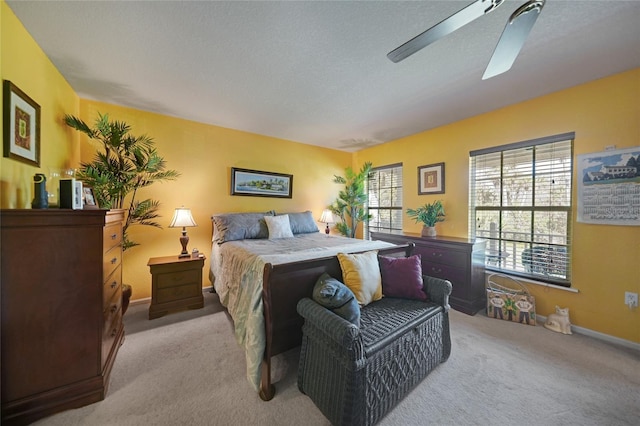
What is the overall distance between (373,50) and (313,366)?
241 cm

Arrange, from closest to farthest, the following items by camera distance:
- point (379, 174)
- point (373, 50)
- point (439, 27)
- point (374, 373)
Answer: point (439, 27), point (374, 373), point (373, 50), point (379, 174)

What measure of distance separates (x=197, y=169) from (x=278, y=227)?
4.92ft

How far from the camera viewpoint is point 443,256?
2.99 meters

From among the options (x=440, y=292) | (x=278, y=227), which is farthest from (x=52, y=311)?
(x=440, y=292)

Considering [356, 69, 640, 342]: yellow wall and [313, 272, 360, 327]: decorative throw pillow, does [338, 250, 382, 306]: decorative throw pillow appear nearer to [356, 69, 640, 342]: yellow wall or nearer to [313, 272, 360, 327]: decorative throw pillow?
[313, 272, 360, 327]: decorative throw pillow

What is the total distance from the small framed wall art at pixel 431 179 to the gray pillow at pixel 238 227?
264cm

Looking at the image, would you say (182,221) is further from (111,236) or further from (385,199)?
(385,199)

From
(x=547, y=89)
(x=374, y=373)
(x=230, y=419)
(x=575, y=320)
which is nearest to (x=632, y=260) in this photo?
(x=575, y=320)

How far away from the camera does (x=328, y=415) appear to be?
1.32 metres

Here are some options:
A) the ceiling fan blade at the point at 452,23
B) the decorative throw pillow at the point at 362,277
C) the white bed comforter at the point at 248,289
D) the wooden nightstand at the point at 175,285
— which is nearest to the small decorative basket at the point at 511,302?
the white bed comforter at the point at 248,289

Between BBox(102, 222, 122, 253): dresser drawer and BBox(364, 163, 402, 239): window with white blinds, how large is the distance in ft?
12.8

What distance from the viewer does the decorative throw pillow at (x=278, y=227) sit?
3.26m

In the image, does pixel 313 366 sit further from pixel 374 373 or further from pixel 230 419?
pixel 230 419

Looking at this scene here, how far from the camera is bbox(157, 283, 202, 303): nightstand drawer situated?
103 inches
